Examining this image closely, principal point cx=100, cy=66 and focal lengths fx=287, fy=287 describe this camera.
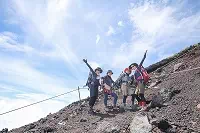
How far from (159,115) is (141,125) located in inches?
78.1

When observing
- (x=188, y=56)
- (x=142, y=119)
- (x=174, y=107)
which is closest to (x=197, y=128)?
(x=142, y=119)

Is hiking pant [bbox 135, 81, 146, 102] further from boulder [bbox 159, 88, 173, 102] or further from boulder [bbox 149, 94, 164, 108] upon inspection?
boulder [bbox 159, 88, 173, 102]

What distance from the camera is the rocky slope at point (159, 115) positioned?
10.3 metres

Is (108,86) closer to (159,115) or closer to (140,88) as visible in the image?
(140,88)

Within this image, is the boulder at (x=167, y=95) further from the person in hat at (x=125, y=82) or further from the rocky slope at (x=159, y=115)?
the person in hat at (x=125, y=82)

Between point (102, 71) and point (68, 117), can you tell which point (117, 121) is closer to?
point (102, 71)

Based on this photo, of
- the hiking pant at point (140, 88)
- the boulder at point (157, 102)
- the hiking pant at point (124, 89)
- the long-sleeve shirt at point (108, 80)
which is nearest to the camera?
the boulder at point (157, 102)

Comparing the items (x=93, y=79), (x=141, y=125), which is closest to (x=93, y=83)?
(x=93, y=79)

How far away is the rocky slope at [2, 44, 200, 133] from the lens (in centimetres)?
1034

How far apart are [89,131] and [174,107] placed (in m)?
3.92

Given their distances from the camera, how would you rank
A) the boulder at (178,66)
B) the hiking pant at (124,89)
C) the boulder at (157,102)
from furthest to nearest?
the boulder at (178,66) → the hiking pant at (124,89) → the boulder at (157,102)

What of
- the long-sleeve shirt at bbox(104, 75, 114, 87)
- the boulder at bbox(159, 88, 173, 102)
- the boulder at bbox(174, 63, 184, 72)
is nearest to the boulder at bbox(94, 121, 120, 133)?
the long-sleeve shirt at bbox(104, 75, 114, 87)

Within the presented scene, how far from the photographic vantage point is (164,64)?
75.8 feet

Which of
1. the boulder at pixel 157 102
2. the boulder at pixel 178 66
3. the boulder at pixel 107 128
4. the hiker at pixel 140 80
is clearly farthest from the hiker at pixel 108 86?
the boulder at pixel 178 66
